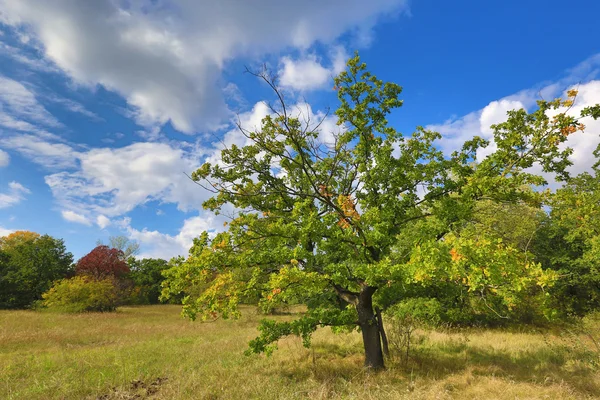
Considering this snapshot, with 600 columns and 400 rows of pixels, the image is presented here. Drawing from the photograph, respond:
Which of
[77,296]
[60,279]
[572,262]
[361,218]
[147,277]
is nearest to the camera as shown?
[361,218]

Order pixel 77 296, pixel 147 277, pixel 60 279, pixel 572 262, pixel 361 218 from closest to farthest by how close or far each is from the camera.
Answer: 1. pixel 361 218
2. pixel 572 262
3. pixel 77 296
4. pixel 60 279
5. pixel 147 277

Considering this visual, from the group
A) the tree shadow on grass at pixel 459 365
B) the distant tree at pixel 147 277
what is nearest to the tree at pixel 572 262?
the tree shadow on grass at pixel 459 365

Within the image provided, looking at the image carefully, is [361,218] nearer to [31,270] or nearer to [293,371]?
[293,371]

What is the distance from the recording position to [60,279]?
134ft

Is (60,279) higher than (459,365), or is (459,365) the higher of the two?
(60,279)

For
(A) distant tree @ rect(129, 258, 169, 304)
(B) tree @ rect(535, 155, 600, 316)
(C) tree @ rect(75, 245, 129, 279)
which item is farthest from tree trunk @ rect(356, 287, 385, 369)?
(A) distant tree @ rect(129, 258, 169, 304)

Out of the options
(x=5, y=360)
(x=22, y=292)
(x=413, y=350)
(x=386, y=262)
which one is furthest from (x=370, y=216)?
(x=22, y=292)

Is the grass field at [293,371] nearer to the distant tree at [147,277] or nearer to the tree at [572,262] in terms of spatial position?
the tree at [572,262]

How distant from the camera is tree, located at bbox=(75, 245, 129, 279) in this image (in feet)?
144

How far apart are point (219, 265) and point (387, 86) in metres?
8.19

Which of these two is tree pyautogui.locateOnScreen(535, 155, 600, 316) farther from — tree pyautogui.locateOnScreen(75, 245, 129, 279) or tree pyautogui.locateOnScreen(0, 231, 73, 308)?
tree pyautogui.locateOnScreen(0, 231, 73, 308)

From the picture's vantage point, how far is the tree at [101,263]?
43.8 m

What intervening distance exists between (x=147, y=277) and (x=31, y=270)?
19.4m

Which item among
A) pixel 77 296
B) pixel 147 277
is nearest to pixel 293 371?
pixel 77 296
